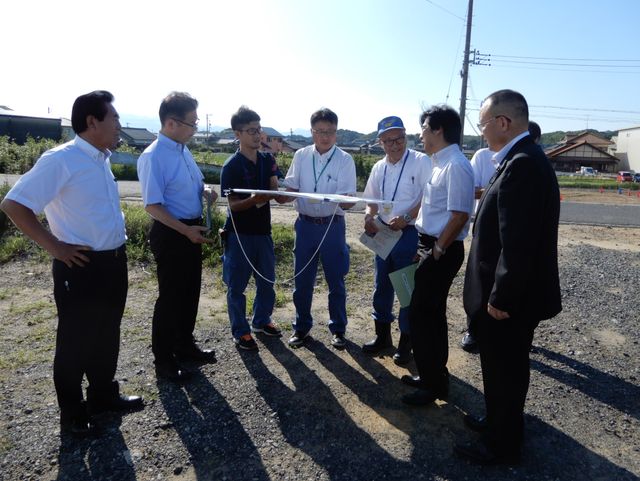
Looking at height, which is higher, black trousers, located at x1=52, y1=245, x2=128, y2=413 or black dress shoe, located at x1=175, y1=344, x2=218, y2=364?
black trousers, located at x1=52, y1=245, x2=128, y2=413

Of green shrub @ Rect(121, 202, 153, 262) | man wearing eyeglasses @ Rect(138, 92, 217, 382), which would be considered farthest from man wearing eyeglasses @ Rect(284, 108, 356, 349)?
green shrub @ Rect(121, 202, 153, 262)

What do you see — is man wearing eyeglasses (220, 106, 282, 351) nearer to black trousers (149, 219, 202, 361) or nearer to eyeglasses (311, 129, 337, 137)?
black trousers (149, 219, 202, 361)

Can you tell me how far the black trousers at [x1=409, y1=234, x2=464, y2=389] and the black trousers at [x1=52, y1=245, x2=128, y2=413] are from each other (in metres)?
2.08

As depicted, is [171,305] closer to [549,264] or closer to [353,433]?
[353,433]

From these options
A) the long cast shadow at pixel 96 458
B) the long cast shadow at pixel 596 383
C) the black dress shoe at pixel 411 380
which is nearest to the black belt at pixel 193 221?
the long cast shadow at pixel 96 458

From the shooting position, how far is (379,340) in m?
4.23

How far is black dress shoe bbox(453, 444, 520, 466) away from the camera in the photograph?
2.66 meters

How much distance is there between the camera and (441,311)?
3311 millimetres

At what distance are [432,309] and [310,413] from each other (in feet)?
3.74

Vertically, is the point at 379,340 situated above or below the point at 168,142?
below

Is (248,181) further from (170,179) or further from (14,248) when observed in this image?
(14,248)

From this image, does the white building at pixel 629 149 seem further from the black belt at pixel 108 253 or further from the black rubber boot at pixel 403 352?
the black belt at pixel 108 253

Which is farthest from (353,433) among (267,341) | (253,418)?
(267,341)

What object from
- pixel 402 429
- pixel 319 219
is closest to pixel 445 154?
pixel 319 219
